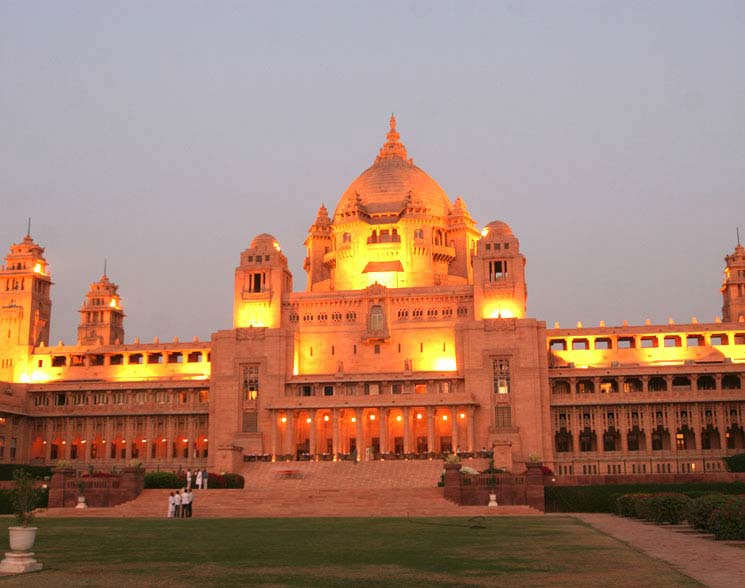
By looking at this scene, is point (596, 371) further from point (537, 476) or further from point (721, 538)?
point (721, 538)

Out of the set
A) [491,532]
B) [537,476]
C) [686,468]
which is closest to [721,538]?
[491,532]

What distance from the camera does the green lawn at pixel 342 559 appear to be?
18.7 metres

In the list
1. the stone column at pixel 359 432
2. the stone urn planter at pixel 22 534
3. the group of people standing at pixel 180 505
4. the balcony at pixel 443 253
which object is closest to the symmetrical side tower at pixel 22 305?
the stone column at pixel 359 432

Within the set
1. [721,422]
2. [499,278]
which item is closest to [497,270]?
[499,278]

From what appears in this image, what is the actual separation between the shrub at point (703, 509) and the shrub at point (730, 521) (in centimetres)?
124

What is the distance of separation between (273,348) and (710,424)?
138 ft

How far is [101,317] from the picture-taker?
402 feet

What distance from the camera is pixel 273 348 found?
306 feet

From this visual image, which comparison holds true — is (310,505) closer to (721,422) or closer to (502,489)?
(502,489)

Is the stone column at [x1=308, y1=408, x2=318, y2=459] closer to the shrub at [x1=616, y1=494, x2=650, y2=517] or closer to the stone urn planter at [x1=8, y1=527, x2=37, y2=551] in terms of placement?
the shrub at [x1=616, y1=494, x2=650, y2=517]

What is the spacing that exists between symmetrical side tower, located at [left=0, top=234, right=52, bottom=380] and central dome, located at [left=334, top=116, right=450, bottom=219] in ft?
115

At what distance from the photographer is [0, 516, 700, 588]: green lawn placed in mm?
18734

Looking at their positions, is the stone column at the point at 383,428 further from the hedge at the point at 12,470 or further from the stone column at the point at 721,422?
the stone column at the point at 721,422

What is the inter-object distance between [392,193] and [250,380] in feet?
99.5
